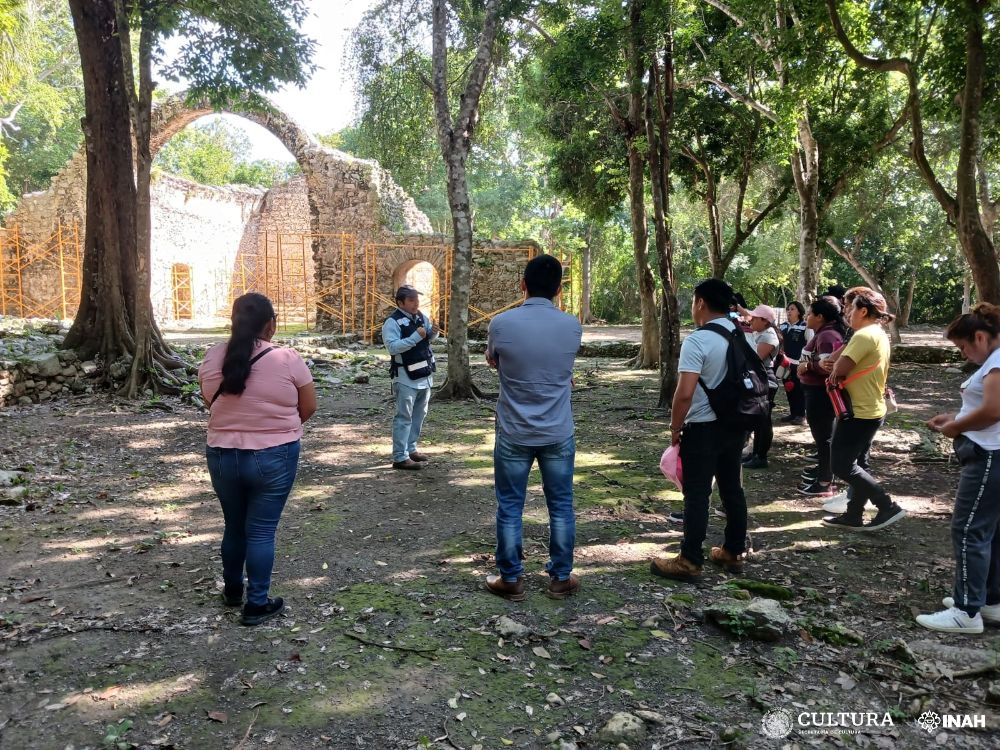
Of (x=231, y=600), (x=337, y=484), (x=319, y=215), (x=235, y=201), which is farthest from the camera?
(x=235, y=201)

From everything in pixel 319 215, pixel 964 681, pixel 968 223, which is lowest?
pixel 964 681

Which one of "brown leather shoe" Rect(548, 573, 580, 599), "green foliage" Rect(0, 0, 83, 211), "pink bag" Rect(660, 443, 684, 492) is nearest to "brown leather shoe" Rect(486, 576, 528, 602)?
"brown leather shoe" Rect(548, 573, 580, 599)

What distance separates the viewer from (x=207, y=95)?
11742 millimetres

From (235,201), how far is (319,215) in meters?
9.63

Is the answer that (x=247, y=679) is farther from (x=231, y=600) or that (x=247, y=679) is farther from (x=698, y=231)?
(x=698, y=231)

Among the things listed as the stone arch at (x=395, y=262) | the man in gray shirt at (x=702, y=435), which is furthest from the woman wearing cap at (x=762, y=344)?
the stone arch at (x=395, y=262)

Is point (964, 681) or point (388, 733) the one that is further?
point (964, 681)

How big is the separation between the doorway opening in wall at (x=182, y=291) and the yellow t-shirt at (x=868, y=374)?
78.8 ft

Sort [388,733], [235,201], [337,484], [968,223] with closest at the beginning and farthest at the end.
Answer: [388,733] → [337,484] → [968,223] → [235,201]

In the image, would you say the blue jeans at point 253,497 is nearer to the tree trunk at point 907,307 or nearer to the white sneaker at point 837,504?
the white sneaker at point 837,504

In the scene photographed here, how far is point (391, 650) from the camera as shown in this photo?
3.18m

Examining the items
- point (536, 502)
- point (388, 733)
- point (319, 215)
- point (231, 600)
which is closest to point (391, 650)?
point (388, 733)

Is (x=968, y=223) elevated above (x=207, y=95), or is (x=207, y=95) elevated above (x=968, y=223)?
(x=207, y=95)

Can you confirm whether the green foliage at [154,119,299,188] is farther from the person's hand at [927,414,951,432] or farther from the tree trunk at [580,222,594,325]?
the person's hand at [927,414,951,432]
